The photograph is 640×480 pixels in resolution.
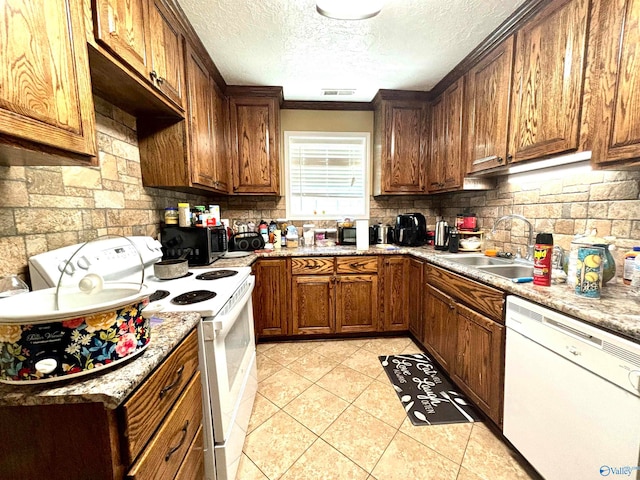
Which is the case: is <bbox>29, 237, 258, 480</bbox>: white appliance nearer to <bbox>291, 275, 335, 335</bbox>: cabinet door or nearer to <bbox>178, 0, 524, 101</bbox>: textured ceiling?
<bbox>291, 275, 335, 335</bbox>: cabinet door

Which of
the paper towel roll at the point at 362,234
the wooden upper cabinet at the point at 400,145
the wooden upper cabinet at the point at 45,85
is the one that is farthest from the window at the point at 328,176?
the wooden upper cabinet at the point at 45,85

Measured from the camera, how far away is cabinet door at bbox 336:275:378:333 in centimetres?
242

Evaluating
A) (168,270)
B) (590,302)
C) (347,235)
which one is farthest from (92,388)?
(347,235)

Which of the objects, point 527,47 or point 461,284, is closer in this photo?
point 527,47

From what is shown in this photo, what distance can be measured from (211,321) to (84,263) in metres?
0.58

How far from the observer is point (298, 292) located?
2393 mm

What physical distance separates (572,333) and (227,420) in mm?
1422

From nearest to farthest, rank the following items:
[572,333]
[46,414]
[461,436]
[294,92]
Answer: [46,414], [572,333], [461,436], [294,92]

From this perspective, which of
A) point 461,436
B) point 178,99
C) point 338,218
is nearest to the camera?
point 461,436

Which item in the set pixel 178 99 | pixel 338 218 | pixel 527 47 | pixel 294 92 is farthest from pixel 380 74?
pixel 178 99

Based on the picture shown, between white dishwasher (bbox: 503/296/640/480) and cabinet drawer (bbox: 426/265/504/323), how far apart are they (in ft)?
0.24

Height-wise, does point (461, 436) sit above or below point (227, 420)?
below

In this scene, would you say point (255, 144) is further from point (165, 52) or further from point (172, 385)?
point (172, 385)

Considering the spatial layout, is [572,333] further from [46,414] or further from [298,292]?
[298,292]
